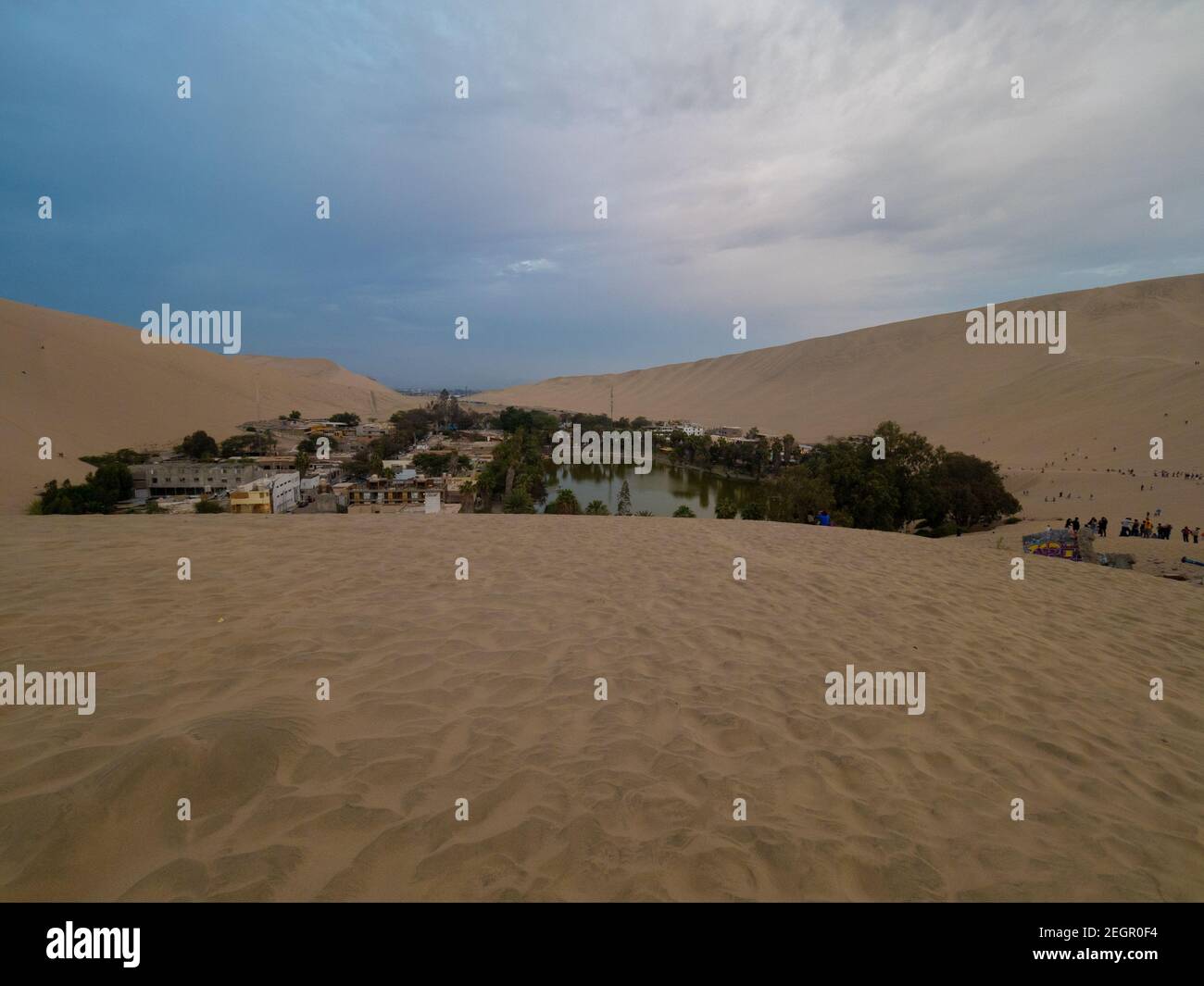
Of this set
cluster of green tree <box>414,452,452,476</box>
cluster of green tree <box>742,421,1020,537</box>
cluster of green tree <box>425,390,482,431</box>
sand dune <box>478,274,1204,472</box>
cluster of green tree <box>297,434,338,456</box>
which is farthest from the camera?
cluster of green tree <box>425,390,482,431</box>

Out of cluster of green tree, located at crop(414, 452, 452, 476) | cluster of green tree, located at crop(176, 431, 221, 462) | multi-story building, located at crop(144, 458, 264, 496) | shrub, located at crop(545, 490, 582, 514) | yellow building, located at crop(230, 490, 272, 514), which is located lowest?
shrub, located at crop(545, 490, 582, 514)

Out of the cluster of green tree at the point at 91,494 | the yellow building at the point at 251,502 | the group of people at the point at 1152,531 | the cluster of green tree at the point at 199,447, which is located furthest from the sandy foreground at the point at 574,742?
the cluster of green tree at the point at 199,447

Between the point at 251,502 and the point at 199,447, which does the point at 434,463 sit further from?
the point at 199,447

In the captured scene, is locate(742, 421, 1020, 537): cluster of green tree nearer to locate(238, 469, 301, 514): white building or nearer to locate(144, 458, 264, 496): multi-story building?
locate(238, 469, 301, 514): white building

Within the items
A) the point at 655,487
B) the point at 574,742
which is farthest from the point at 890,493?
the point at 655,487

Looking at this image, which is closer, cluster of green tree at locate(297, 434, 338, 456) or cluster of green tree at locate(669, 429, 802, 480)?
cluster of green tree at locate(669, 429, 802, 480)

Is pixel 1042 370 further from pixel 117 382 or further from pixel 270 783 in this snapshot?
pixel 117 382

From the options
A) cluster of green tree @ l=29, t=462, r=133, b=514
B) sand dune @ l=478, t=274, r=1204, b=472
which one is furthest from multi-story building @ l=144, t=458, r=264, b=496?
sand dune @ l=478, t=274, r=1204, b=472
